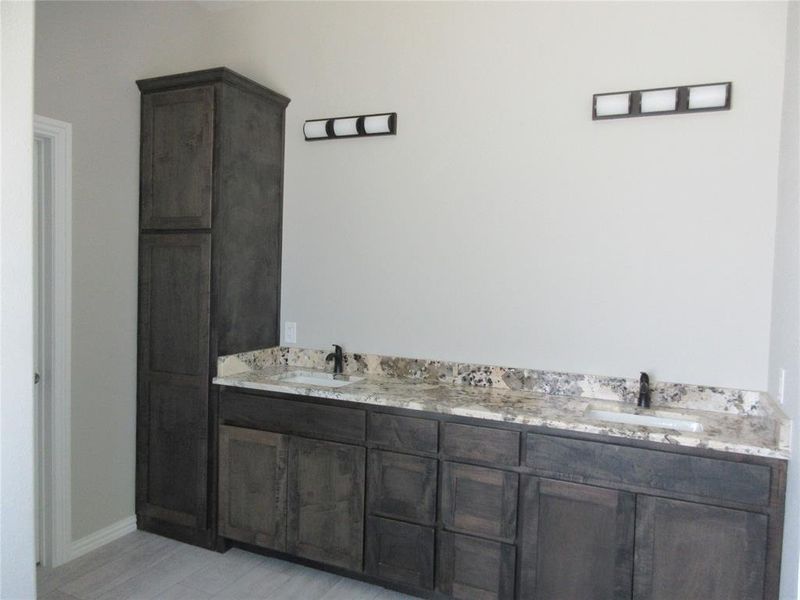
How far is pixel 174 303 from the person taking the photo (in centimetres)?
305

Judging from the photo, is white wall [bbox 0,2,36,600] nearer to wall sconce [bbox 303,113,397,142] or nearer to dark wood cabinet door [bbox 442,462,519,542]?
dark wood cabinet door [bbox 442,462,519,542]

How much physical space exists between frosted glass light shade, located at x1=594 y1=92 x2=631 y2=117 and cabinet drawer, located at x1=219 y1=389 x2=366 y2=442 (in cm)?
178

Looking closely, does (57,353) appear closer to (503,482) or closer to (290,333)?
(290,333)

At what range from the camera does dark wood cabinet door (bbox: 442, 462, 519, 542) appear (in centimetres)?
232

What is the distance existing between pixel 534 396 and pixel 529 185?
104cm

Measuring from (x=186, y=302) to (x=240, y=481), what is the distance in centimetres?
98

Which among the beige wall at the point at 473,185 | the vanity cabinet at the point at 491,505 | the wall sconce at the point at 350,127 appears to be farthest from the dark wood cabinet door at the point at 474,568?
the wall sconce at the point at 350,127

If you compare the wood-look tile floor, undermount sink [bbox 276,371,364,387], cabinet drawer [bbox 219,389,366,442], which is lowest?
the wood-look tile floor

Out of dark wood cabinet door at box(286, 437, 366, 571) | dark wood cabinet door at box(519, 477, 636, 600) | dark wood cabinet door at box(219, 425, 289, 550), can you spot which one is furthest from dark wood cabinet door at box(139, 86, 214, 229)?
dark wood cabinet door at box(519, 477, 636, 600)

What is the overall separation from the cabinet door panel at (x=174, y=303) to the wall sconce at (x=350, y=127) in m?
0.88

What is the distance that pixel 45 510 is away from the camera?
276 centimetres

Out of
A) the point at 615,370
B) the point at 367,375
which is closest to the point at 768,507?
the point at 615,370

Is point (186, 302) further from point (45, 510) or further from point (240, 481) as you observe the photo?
point (45, 510)

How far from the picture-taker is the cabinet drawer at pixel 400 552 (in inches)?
97.0
